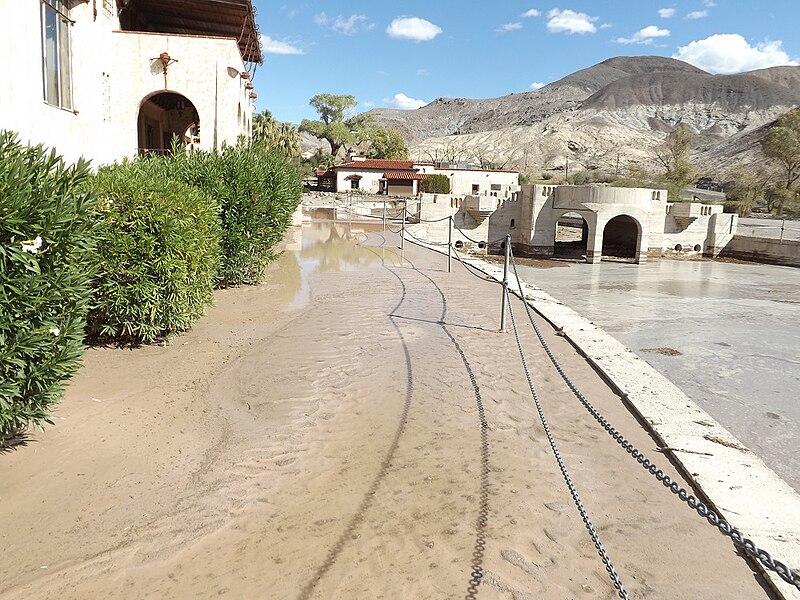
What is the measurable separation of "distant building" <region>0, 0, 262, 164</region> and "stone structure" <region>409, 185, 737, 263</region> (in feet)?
61.9

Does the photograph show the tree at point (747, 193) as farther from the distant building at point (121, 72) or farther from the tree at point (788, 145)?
the distant building at point (121, 72)

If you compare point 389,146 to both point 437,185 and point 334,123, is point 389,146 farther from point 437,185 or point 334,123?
point 437,185

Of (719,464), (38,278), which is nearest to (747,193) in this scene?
(719,464)

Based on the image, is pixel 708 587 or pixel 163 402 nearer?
pixel 708 587

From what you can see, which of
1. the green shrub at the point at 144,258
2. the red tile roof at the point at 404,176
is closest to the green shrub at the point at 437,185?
the red tile roof at the point at 404,176

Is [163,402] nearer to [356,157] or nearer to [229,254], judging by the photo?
[229,254]

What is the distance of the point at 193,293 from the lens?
29.0 feet

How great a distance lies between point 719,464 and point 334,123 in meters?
91.9

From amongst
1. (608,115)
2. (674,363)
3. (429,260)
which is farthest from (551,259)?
(608,115)

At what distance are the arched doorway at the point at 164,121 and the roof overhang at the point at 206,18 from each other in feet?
8.97

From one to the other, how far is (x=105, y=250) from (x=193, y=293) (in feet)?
4.73

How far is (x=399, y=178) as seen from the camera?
62.1 m

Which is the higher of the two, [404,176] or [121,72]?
[404,176]

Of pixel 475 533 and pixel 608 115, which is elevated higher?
pixel 608 115
